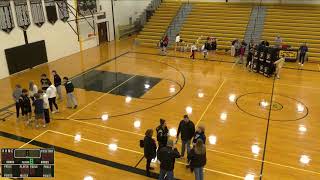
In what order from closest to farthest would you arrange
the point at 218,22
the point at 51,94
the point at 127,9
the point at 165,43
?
the point at 51,94, the point at 165,43, the point at 218,22, the point at 127,9

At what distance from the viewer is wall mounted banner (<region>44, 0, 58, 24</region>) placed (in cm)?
1823

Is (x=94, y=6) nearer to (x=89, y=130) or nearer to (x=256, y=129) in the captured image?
(x=89, y=130)

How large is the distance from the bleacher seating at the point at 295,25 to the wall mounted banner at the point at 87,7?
12284mm

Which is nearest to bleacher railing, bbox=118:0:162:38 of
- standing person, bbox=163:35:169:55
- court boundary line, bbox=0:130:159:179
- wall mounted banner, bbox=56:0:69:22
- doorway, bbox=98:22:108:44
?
doorway, bbox=98:22:108:44

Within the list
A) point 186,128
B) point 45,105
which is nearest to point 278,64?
point 186,128

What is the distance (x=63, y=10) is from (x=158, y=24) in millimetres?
7718

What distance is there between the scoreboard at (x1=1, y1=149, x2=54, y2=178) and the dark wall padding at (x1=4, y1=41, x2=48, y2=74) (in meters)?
11.5

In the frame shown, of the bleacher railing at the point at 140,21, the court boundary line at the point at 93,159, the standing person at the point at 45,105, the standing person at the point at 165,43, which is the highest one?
the bleacher railing at the point at 140,21

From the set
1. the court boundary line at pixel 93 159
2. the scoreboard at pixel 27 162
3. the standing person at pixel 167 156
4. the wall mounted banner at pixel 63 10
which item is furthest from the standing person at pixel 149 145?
the wall mounted banner at pixel 63 10

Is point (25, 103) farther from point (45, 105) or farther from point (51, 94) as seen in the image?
point (51, 94)

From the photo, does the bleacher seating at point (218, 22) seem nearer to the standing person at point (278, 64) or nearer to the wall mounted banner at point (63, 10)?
the standing person at point (278, 64)

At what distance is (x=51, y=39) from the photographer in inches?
746

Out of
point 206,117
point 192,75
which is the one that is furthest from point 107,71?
point 206,117

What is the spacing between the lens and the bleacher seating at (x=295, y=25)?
767 inches
